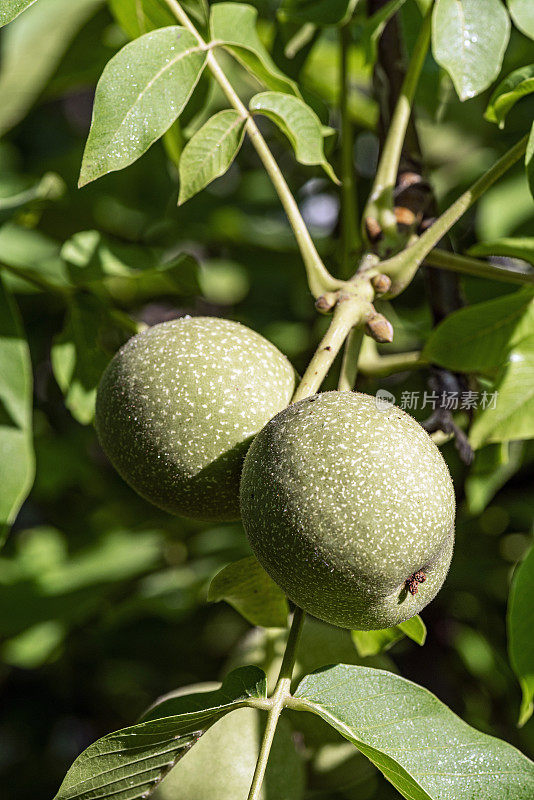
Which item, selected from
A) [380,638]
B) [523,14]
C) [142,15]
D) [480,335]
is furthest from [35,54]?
[380,638]

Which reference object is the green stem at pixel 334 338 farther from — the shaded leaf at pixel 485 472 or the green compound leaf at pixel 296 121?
→ the shaded leaf at pixel 485 472

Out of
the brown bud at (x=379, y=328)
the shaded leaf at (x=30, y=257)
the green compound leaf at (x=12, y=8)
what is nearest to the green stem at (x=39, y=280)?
the shaded leaf at (x=30, y=257)

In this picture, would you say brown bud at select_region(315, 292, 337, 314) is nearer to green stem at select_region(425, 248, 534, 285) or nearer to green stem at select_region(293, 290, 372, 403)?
green stem at select_region(293, 290, 372, 403)

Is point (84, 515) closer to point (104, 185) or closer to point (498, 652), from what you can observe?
point (104, 185)

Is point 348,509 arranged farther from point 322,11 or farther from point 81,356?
point 322,11

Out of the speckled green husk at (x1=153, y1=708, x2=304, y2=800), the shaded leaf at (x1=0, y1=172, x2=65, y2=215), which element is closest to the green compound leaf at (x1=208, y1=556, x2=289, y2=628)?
the speckled green husk at (x1=153, y1=708, x2=304, y2=800)

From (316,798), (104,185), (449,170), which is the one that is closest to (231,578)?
(316,798)

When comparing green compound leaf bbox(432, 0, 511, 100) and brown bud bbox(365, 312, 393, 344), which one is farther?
green compound leaf bbox(432, 0, 511, 100)

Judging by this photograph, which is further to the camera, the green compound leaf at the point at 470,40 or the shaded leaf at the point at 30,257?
the shaded leaf at the point at 30,257
